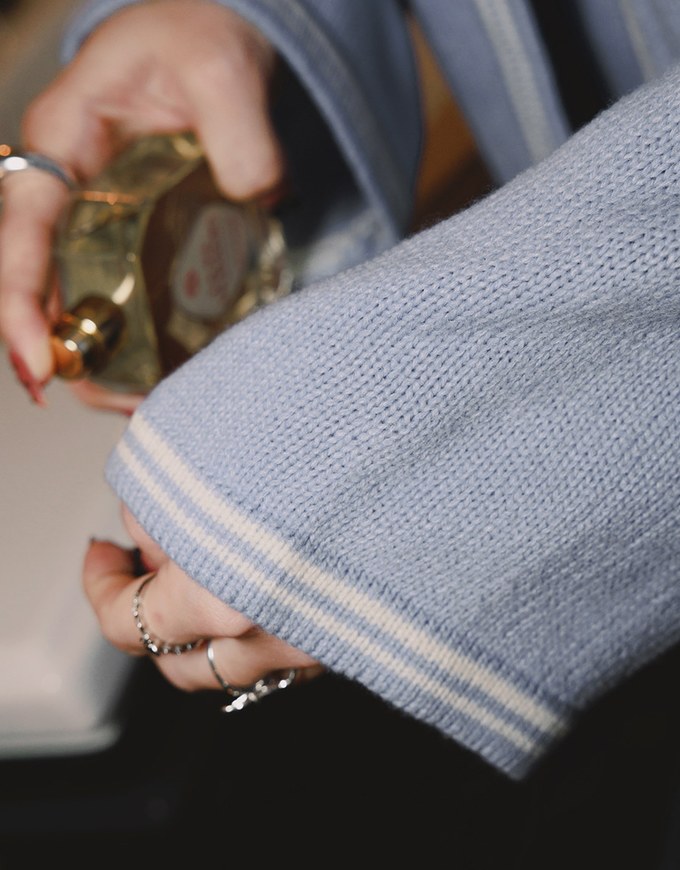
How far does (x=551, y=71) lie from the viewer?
346 mm

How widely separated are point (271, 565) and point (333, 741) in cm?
21

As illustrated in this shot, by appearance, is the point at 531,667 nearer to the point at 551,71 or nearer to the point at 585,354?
the point at 585,354

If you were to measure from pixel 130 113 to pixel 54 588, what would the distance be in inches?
8.8

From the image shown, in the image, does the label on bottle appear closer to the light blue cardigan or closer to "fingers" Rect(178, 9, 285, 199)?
"fingers" Rect(178, 9, 285, 199)

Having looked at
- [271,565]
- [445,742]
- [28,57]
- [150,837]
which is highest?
[28,57]

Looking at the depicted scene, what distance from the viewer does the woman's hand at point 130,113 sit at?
1.08 feet

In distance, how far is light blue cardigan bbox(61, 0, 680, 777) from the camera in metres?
0.19

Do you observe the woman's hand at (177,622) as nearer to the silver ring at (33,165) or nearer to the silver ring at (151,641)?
the silver ring at (151,641)

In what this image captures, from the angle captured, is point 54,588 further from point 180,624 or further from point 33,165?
point 33,165

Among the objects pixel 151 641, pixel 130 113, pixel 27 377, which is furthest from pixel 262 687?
pixel 130 113

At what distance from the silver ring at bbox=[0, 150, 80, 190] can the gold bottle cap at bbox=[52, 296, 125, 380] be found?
0.08 m

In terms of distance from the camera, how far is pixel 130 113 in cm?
38

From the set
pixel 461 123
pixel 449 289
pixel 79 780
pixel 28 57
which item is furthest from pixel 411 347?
pixel 461 123

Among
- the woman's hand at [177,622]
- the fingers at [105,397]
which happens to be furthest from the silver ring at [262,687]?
the fingers at [105,397]
